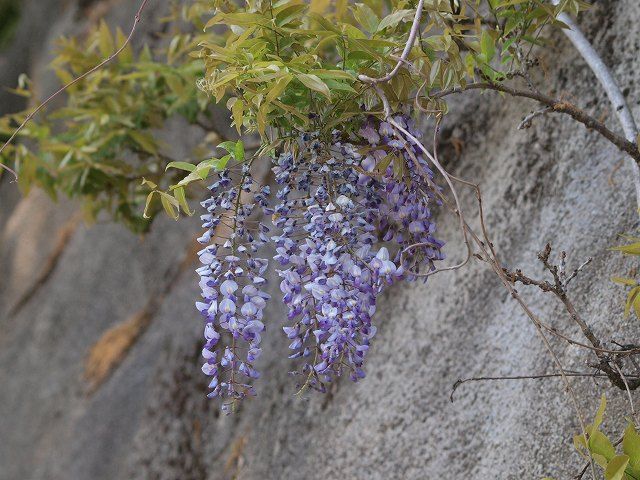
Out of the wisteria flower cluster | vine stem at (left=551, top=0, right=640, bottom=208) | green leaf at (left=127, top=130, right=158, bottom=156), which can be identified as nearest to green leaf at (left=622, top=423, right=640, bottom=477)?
the wisteria flower cluster

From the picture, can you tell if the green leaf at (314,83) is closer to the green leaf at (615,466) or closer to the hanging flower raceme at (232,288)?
the hanging flower raceme at (232,288)

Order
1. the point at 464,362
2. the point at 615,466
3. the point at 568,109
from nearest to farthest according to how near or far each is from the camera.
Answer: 1. the point at 615,466
2. the point at 568,109
3. the point at 464,362

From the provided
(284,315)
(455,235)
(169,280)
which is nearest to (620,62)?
(455,235)

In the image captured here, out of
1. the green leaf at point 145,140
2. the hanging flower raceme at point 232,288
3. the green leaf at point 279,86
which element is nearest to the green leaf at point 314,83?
the green leaf at point 279,86

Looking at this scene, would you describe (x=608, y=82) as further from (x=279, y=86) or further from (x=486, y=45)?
(x=279, y=86)

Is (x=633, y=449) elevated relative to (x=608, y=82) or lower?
lower

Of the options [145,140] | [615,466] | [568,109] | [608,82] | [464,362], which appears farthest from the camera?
[145,140]

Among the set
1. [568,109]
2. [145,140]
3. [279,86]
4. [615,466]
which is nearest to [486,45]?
[568,109]
